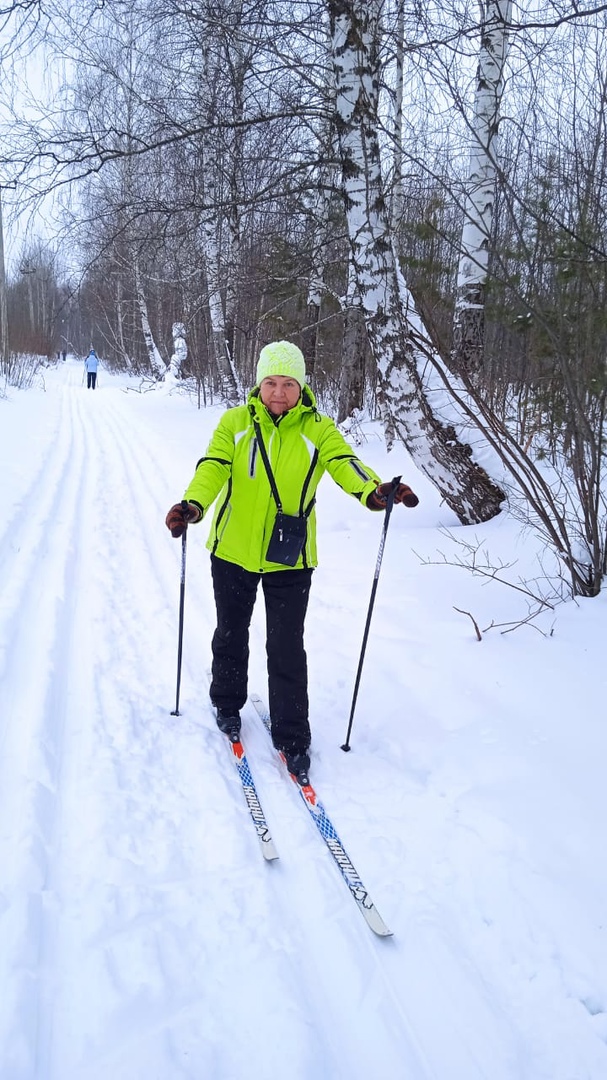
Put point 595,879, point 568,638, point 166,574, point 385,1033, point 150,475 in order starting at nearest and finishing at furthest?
point 385,1033, point 595,879, point 568,638, point 166,574, point 150,475

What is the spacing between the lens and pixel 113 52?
6.42 meters

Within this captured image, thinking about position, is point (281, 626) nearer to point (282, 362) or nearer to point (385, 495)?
point (385, 495)

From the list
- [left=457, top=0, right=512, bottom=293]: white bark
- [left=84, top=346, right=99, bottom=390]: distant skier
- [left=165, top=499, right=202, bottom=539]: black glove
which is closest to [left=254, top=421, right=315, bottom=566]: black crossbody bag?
[left=165, top=499, right=202, bottom=539]: black glove

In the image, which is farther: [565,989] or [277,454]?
[277,454]

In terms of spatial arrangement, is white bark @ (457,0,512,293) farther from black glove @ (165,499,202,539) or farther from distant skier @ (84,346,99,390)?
distant skier @ (84,346,99,390)

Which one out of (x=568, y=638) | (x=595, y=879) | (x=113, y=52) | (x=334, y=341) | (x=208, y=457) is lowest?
(x=595, y=879)

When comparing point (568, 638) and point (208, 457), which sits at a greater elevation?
point (208, 457)

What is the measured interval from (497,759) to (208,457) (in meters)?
1.89

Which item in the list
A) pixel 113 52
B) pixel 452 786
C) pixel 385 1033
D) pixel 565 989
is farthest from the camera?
pixel 113 52

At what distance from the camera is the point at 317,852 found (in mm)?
2305

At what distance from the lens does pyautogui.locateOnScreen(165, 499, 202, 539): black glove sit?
2.52 meters

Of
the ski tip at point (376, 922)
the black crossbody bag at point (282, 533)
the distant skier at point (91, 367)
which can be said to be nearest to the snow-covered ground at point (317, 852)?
the ski tip at point (376, 922)

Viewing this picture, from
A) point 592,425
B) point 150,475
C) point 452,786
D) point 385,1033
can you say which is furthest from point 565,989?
point 150,475

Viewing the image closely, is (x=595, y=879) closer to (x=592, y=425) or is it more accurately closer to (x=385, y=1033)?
(x=385, y=1033)
